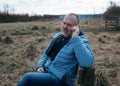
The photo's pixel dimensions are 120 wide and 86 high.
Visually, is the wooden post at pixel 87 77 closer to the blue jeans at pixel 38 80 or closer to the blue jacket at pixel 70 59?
the blue jacket at pixel 70 59

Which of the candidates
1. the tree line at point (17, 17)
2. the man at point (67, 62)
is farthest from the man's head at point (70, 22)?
the tree line at point (17, 17)

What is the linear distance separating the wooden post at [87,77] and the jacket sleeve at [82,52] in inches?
2.8

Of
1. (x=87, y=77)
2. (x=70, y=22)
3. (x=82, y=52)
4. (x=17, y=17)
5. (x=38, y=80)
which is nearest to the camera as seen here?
(x=87, y=77)

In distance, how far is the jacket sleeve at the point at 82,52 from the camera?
12.9 feet

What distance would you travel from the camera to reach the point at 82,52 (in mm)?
4016

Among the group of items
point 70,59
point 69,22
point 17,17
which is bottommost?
point 17,17

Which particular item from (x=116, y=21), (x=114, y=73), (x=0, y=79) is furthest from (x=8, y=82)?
(x=116, y=21)

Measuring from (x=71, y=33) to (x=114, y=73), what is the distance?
13.9 feet

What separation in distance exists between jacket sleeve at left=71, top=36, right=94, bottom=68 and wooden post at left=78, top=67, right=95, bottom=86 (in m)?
0.07

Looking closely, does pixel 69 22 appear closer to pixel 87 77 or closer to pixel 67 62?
pixel 67 62

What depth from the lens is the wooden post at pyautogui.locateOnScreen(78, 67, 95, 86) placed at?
3.79m

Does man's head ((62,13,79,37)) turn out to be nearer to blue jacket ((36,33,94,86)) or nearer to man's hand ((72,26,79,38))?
man's hand ((72,26,79,38))

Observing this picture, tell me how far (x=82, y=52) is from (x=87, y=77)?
0.33 metres

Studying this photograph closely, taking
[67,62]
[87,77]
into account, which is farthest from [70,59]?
[87,77]
